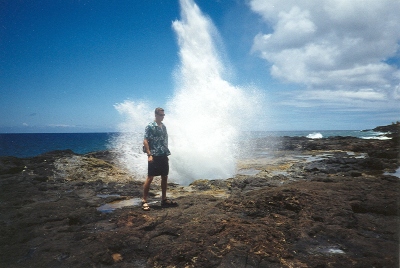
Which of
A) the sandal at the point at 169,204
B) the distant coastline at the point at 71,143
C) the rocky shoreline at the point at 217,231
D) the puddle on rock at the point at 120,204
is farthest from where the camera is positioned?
the distant coastline at the point at 71,143

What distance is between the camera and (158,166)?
16.3 feet


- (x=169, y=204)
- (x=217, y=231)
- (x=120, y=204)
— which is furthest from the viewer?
(x=120, y=204)

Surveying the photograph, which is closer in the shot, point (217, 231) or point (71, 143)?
point (217, 231)

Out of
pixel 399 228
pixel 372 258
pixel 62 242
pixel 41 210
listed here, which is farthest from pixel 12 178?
pixel 399 228

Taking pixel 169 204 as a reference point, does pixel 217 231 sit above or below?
above

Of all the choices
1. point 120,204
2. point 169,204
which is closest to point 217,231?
point 169,204

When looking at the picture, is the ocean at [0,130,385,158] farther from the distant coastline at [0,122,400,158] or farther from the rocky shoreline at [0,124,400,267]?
the rocky shoreline at [0,124,400,267]

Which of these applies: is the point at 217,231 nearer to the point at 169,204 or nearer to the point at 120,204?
the point at 169,204

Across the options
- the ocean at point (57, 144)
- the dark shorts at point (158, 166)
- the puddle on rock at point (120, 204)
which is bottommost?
the ocean at point (57, 144)

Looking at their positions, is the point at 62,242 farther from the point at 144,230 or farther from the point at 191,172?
the point at 191,172

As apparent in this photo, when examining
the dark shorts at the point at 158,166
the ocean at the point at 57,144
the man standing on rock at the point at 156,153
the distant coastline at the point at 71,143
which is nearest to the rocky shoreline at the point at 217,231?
the man standing on rock at the point at 156,153

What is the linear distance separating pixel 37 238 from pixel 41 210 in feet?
3.66

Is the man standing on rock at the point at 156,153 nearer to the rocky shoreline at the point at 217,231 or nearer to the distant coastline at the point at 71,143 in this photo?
the rocky shoreline at the point at 217,231

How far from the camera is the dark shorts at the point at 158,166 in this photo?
4.91m
